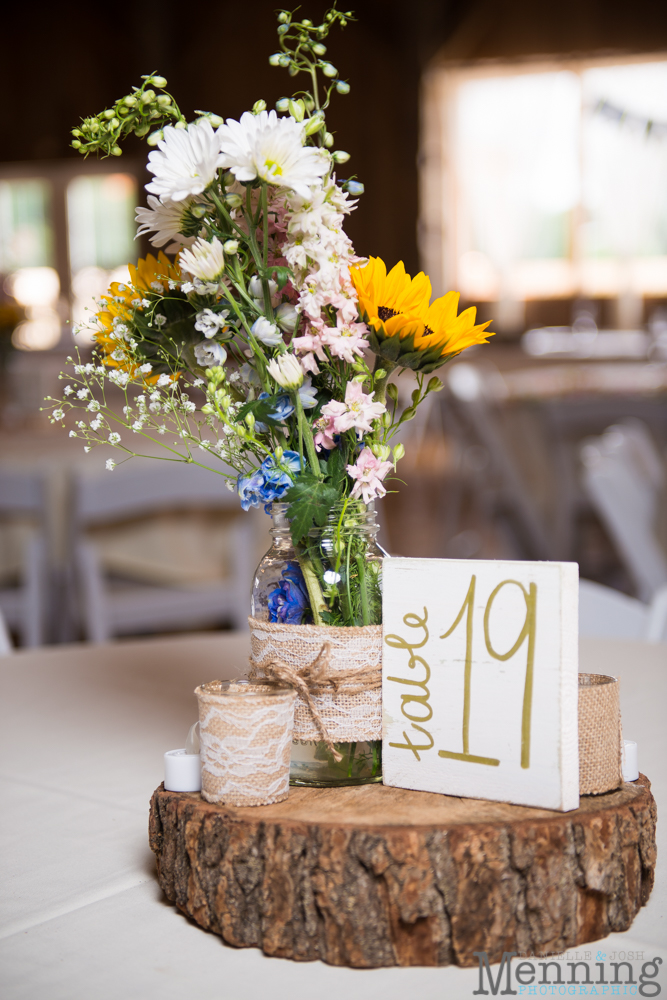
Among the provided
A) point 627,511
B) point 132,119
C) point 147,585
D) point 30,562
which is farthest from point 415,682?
point 147,585

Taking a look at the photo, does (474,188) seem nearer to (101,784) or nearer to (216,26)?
(216,26)

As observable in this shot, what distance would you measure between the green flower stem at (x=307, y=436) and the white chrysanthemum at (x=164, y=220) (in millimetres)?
130

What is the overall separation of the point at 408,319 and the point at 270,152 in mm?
116

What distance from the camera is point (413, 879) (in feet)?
1.78

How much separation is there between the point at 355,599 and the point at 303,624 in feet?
0.12

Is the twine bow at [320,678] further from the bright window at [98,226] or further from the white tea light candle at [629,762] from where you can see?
the bright window at [98,226]

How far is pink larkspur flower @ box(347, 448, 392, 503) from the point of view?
2.01 ft

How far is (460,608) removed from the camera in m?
0.61

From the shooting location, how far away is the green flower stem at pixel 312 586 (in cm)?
63

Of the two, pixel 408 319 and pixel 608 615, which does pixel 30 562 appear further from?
pixel 408 319

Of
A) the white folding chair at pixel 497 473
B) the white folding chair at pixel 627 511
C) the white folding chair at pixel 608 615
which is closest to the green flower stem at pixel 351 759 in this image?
the white folding chair at pixel 608 615

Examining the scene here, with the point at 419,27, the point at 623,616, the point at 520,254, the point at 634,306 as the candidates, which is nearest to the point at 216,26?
the point at 419,27

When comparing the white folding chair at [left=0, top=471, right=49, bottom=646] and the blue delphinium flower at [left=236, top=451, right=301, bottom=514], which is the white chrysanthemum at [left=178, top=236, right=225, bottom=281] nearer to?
the blue delphinium flower at [left=236, top=451, right=301, bottom=514]

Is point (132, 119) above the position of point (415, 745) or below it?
above
